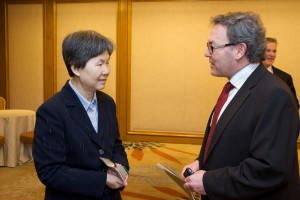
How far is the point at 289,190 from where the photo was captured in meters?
1.63

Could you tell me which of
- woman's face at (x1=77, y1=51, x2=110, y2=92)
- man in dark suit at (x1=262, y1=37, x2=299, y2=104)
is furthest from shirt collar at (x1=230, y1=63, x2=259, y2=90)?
man in dark suit at (x1=262, y1=37, x2=299, y2=104)

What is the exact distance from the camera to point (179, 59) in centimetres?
637

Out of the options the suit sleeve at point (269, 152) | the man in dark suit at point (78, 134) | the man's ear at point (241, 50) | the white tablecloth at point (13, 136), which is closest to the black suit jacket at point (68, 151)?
the man in dark suit at point (78, 134)

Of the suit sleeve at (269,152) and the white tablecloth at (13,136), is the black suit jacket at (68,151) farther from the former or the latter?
the white tablecloth at (13,136)

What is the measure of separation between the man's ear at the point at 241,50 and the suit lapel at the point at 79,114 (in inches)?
34.2

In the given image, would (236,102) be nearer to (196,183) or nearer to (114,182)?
(196,183)

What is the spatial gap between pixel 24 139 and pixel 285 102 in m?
4.27

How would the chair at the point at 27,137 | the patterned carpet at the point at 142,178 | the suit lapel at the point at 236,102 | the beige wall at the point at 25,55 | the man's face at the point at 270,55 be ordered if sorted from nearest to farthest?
the suit lapel at the point at 236,102
the patterned carpet at the point at 142,178
the man's face at the point at 270,55
the chair at the point at 27,137
the beige wall at the point at 25,55

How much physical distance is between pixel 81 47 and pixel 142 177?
3081 millimetres

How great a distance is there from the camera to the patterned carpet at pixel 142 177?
393 cm

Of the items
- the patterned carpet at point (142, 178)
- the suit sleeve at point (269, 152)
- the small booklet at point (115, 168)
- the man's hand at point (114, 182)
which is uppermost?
the suit sleeve at point (269, 152)

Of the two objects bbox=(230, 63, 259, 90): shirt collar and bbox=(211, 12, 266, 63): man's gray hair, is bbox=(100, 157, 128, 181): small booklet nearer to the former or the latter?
bbox=(230, 63, 259, 90): shirt collar

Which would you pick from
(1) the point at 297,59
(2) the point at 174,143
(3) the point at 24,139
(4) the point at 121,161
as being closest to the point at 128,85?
(2) the point at 174,143

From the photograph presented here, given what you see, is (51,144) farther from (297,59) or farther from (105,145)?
(297,59)
